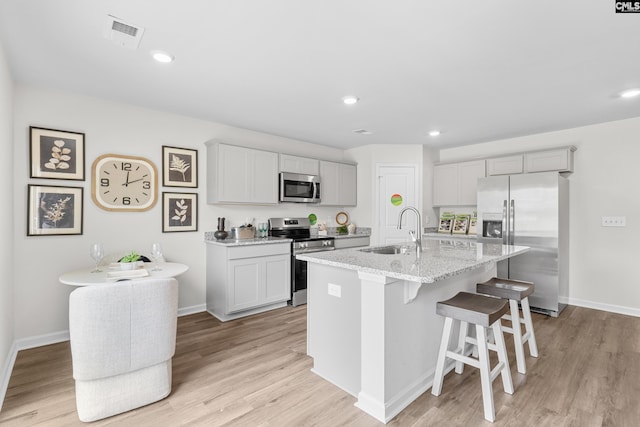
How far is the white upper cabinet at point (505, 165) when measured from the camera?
4.32 metres

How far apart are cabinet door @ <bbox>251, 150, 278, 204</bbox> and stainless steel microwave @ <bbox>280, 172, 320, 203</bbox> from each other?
13cm

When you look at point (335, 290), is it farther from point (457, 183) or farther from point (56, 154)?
point (457, 183)

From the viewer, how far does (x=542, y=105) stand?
3.19 metres

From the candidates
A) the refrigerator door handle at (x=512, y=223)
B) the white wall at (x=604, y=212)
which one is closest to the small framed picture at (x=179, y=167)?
the refrigerator door handle at (x=512, y=223)

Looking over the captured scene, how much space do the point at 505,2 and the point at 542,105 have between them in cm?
204

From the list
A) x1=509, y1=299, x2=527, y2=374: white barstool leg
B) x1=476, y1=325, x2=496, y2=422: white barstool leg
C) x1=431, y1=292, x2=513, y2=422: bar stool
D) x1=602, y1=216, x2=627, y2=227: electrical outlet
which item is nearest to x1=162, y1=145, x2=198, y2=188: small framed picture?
x1=431, y1=292, x2=513, y2=422: bar stool

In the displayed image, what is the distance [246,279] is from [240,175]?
1319 millimetres

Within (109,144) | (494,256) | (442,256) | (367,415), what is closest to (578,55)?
(494,256)

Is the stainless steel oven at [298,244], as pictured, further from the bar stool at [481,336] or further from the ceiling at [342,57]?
the bar stool at [481,336]

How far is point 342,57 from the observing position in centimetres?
224

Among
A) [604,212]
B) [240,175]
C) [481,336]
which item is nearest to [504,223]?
[604,212]

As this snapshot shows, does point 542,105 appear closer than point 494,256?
No

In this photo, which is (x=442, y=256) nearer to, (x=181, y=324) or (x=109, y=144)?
(x=181, y=324)

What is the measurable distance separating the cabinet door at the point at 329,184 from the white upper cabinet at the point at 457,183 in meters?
1.74
